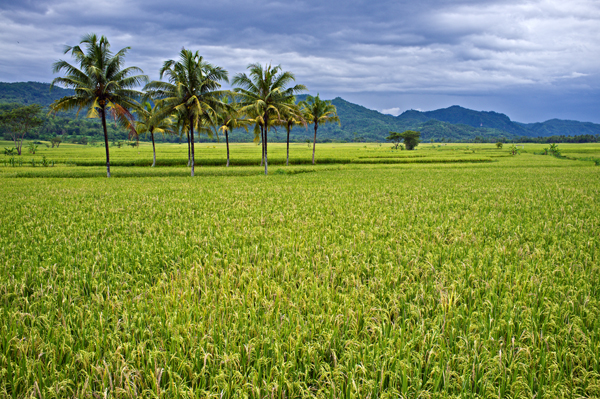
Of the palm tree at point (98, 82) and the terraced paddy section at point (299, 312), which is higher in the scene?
the palm tree at point (98, 82)

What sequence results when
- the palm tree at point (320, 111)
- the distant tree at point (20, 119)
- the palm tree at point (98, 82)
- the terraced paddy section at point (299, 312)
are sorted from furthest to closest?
the distant tree at point (20, 119) < the palm tree at point (320, 111) < the palm tree at point (98, 82) < the terraced paddy section at point (299, 312)

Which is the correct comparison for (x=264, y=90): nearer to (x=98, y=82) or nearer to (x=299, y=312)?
(x=98, y=82)

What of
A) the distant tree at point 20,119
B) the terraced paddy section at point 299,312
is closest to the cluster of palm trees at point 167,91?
the terraced paddy section at point 299,312

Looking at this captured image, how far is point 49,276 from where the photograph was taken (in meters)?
5.21

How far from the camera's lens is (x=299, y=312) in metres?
3.77

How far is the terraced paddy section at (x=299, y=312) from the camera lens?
2.83 metres

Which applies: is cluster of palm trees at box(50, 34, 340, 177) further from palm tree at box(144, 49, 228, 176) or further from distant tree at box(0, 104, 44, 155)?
distant tree at box(0, 104, 44, 155)

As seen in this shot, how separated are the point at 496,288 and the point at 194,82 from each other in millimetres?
35536

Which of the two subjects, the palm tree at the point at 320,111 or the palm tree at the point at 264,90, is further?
the palm tree at the point at 320,111

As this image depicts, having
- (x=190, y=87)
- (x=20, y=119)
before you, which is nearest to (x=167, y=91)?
(x=190, y=87)

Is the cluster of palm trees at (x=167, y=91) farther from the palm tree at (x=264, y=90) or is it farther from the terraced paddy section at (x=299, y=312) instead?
the terraced paddy section at (x=299, y=312)

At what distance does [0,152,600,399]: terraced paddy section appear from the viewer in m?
2.83

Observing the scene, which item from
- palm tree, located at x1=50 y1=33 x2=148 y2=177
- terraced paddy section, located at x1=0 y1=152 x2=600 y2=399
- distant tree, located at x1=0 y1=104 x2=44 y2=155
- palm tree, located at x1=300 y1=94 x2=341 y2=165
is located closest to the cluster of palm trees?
palm tree, located at x1=50 y1=33 x2=148 y2=177

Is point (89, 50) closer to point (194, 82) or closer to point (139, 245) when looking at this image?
point (194, 82)
